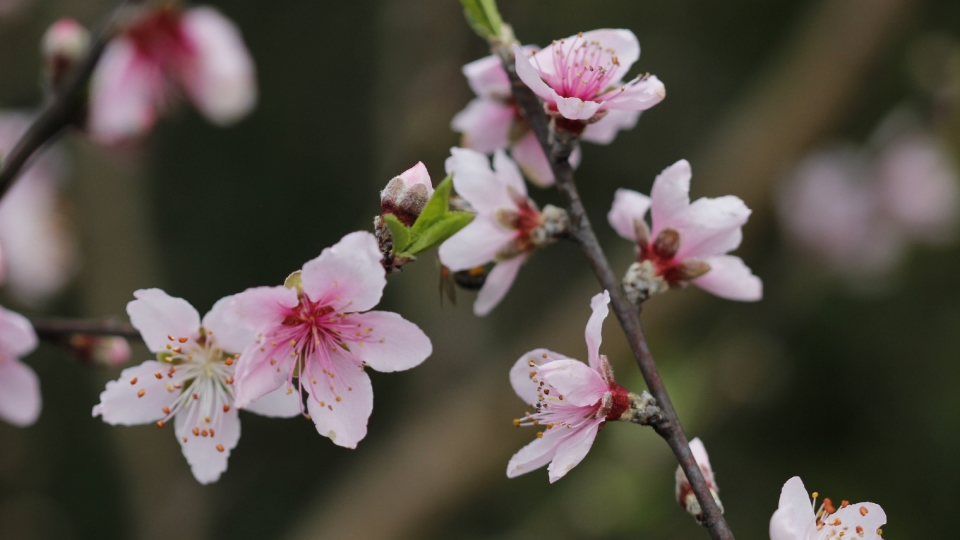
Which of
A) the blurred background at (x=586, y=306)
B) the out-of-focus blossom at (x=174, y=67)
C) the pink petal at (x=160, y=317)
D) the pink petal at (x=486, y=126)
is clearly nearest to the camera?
the pink petal at (x=160, y=317)

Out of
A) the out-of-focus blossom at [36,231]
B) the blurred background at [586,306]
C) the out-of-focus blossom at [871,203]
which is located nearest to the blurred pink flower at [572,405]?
the blurred background at [586,306]

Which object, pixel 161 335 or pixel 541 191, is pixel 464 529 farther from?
pixel 161 335

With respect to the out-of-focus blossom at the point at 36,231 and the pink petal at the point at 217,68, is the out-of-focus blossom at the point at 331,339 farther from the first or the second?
the out-of-focus blossom at the point at 36,231

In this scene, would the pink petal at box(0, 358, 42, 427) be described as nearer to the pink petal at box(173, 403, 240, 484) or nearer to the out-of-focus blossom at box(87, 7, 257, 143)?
the pink petal at box(173, 403, 240, 484)

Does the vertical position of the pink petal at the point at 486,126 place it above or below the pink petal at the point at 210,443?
above

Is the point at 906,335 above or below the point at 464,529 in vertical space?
above

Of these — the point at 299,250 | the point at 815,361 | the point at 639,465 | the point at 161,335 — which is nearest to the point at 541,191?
the point at 299,250

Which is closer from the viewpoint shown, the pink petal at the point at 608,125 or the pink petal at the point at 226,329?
the pink petal at the point at 226,329
